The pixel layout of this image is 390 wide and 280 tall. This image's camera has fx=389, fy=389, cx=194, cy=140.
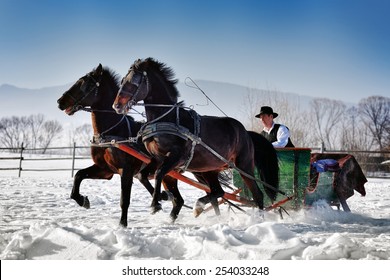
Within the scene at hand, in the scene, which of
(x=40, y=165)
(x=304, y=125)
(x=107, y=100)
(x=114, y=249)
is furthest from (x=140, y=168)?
(x=40, y=165)

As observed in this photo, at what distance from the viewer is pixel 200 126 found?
4.62m

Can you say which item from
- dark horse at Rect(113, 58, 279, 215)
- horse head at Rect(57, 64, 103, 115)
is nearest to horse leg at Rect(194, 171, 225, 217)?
dark horse at Rect(113, 58, 279, 215)

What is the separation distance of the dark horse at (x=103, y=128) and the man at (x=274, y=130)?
2046mm

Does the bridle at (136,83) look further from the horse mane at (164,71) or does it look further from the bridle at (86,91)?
the bridle at (86,91)

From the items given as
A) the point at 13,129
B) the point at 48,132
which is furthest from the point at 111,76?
the point at 48,132

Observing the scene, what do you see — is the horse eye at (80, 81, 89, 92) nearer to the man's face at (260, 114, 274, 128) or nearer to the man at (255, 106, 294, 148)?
the man at (255, 106, 294, 148)

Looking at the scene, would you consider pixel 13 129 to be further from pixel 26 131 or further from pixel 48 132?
pixel 48 132

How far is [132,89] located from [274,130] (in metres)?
2.62

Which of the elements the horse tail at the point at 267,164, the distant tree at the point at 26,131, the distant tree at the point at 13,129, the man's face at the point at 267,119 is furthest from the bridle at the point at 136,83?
the distant tree at the point at 13,129

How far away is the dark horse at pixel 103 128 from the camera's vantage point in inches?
178

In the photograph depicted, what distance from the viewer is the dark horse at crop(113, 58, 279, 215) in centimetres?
422

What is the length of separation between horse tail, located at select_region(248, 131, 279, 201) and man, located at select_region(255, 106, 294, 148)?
0.47 metres

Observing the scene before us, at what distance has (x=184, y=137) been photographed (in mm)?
4285

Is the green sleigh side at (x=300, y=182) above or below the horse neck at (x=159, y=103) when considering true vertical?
below
